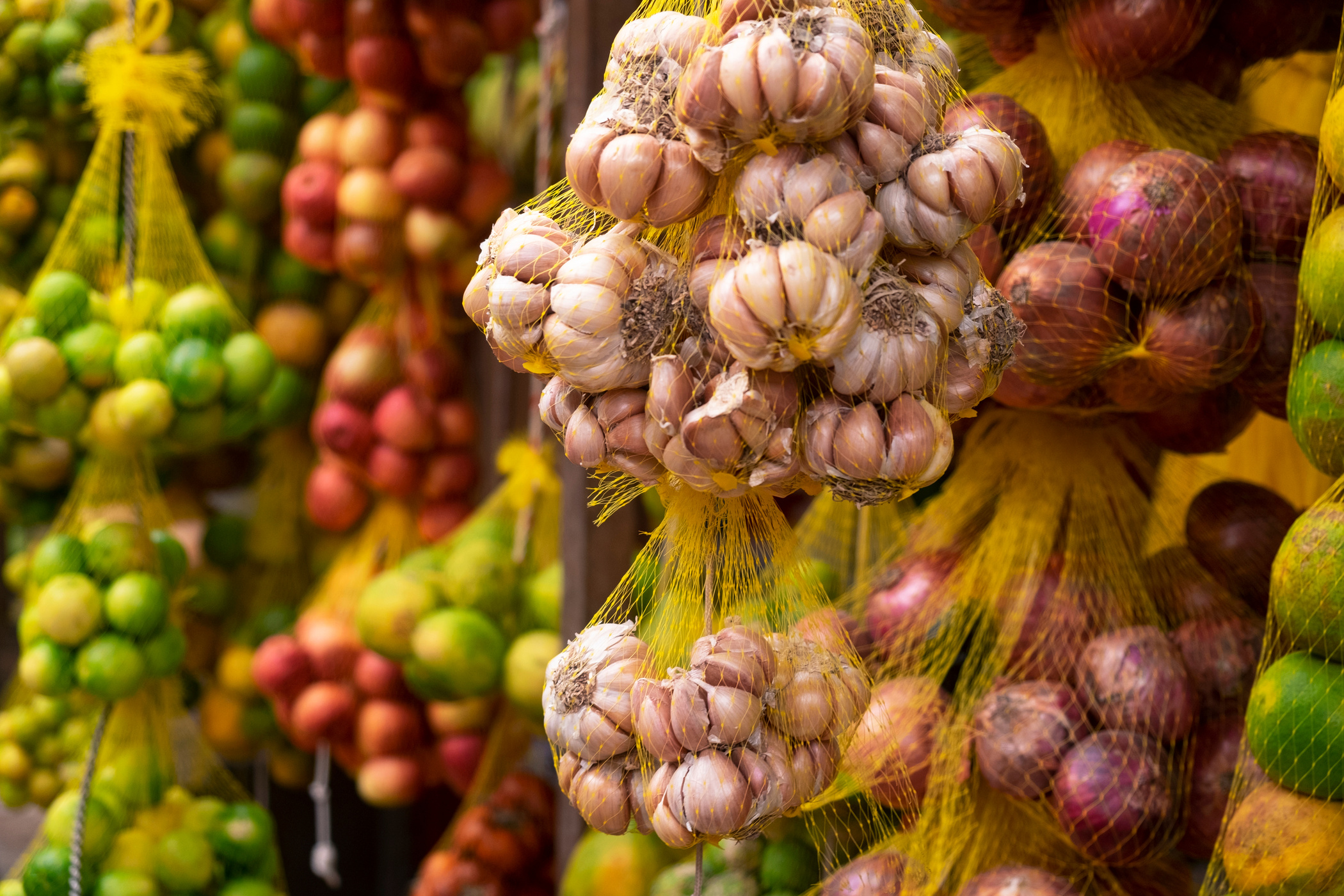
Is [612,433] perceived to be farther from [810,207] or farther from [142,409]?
[142,409]

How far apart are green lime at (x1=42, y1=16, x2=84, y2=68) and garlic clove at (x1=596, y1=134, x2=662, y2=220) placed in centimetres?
181

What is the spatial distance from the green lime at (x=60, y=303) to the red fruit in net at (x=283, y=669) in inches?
26.1

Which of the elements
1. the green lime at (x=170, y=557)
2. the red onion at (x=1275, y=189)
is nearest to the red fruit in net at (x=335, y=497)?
the green lime at (x=170, y=557)

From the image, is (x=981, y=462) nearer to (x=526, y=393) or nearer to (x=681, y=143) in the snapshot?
(x=681, y=143)

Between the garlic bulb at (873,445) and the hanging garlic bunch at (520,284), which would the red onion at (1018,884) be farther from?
the hanging garlic bunch at (520,284)

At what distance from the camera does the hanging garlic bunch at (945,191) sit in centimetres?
85

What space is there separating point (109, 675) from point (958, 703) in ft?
4.01

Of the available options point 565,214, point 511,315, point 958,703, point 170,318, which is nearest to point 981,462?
point 958,703

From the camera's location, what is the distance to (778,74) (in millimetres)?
787

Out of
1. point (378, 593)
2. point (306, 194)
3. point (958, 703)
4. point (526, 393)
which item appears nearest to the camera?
point (958, 703)

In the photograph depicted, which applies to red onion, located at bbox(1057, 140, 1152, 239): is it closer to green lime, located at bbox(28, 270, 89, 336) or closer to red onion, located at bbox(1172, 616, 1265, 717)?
red onion, located at bbox(1172, 616, 1265, 717)

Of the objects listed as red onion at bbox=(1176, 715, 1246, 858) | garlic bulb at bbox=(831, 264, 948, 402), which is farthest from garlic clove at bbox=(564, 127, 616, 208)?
red onion at bbox=(1176, 715, 1246, 858)

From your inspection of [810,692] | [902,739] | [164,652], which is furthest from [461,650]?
[810,692]

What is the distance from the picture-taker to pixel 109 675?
1766mm
